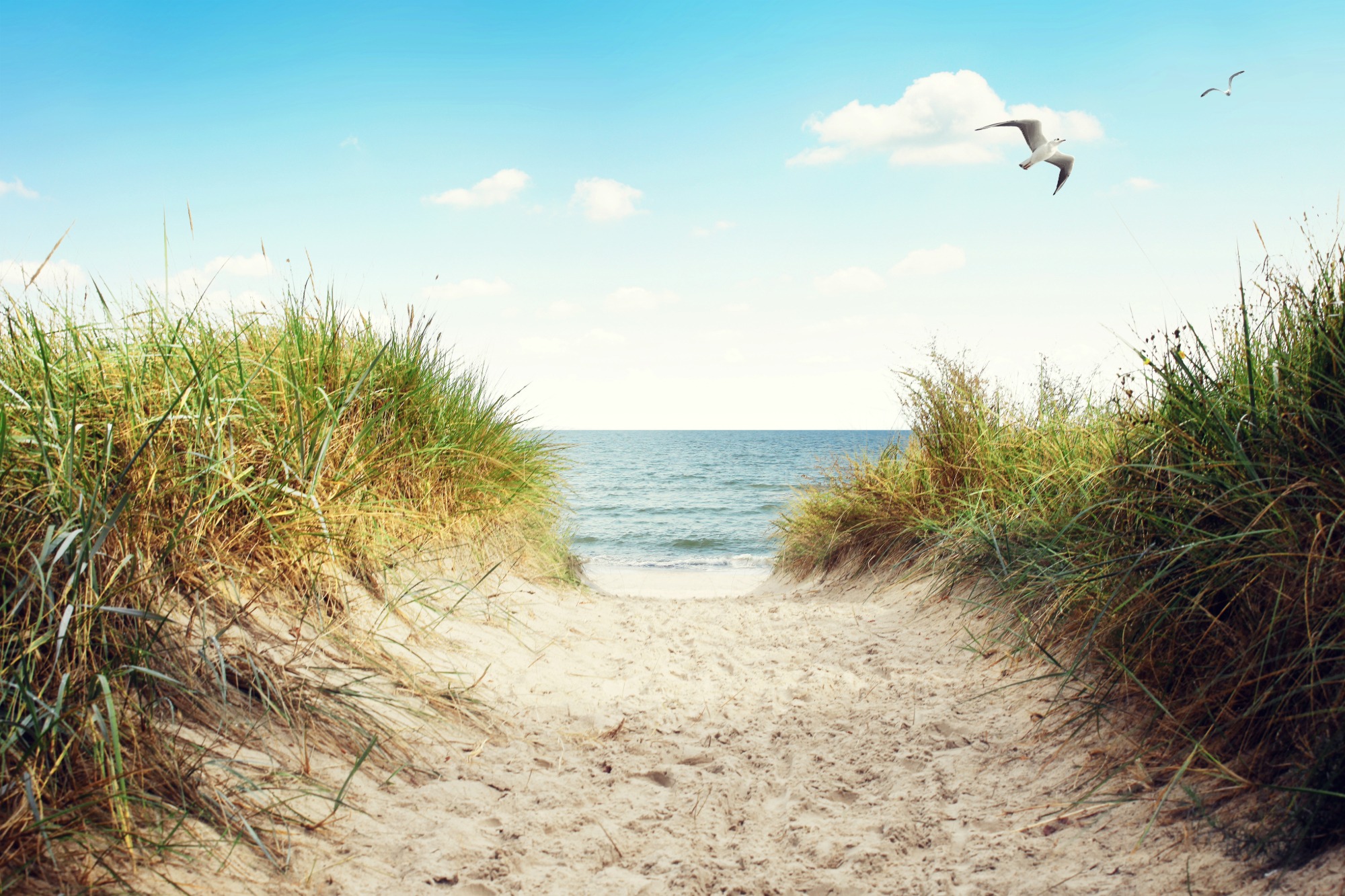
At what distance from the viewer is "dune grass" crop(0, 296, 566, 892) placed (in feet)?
5.20

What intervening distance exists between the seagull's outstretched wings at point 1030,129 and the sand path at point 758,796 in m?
3.32

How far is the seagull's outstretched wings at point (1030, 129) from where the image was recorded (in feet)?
15.7

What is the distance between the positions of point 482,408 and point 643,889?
394 cm

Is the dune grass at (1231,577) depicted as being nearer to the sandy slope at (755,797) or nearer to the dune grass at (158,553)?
the sandy slope at (755,797)

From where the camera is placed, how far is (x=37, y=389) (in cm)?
227

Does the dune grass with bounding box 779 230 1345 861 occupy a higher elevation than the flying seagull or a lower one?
lower

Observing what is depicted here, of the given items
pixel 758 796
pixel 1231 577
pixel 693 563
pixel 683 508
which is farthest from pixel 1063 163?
pixel 683 508

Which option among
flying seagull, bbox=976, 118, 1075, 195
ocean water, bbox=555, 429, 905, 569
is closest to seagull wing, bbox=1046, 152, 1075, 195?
flying seagull, bbox=976, 118, 1075, 195

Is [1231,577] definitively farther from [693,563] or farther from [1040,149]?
[693,563]

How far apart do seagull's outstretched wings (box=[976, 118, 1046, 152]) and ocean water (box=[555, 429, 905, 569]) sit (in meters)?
2.53

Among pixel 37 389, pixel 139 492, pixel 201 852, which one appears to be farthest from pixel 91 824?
pixel 37 389

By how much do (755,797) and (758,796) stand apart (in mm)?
14

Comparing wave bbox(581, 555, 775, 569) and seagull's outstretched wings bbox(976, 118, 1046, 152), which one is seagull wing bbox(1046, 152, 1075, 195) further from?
wave bbox(581, 555, 775, 569)

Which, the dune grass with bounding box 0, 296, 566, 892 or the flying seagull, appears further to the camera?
the flying seagull
